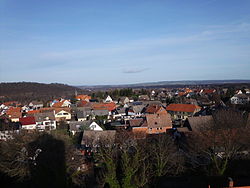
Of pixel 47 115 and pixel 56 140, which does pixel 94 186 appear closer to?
pixel 56 140

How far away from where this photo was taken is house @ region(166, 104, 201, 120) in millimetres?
39956

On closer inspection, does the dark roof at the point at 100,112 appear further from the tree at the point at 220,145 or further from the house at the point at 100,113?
the tree at the point at 220,145

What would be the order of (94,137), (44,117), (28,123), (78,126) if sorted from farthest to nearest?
(44,117) < (28,123) < (78,126) < (94,137)

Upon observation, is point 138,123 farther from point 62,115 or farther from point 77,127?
point 62,115

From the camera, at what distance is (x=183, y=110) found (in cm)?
4103

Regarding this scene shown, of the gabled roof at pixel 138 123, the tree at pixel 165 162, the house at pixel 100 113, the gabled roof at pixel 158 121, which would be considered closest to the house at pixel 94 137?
the gabled roof at pixel 138 123

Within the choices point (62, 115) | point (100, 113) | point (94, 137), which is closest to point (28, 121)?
point (62, 115)

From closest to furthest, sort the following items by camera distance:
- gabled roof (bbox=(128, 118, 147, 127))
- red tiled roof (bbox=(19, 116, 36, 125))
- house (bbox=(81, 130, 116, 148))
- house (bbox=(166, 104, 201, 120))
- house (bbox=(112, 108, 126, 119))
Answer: house (bbox=(81, 130, 116, 148))
gabled roof (bbox=(128, 118, 147, 127))
red tiled roof (bbox=(19, 116, 36, 125))
house (bbox=(166, 104, 201, 120))
house (bbox=(112, 108, 126, 119))

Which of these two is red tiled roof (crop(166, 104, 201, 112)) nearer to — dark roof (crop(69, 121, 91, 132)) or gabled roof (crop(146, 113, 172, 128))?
gabled roof (crop(146, 113, 172, 128))

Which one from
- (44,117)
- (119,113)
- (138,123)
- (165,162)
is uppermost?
(165,162)

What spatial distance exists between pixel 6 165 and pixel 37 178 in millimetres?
3663

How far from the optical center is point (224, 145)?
1638 centimetres

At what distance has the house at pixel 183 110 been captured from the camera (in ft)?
131

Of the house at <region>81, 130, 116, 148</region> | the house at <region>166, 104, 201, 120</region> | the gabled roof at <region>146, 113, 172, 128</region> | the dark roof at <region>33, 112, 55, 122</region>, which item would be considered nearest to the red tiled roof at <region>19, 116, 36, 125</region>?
the dark roof at <region>33, 112, 55, 122</region>
